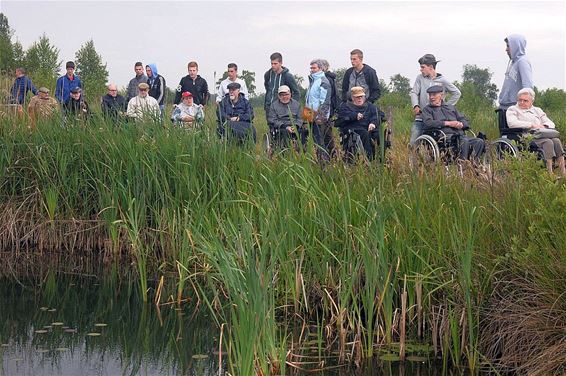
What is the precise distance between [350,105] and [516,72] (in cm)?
194

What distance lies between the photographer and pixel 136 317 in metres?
7.50

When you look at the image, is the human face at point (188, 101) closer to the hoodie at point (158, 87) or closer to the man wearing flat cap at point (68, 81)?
the hoodie at point (158, 87)

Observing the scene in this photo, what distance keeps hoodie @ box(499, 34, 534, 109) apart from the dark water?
5.25 meters

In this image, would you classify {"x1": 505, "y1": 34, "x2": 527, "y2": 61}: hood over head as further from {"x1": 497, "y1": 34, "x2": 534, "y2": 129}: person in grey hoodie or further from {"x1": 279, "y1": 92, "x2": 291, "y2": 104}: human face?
{"x1": 279, "y1": 92, "x2": 291, "y2": 104}: human face

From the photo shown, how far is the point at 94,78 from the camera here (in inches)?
1655

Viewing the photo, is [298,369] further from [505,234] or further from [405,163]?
[405,163]

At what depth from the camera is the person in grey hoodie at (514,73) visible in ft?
37.1

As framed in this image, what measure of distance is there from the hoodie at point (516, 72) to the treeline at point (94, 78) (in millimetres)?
2096

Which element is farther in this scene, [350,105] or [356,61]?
[356,61]

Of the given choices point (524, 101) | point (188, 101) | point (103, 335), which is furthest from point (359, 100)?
point (103, 335)

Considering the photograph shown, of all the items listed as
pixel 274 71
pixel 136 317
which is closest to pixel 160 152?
pixel 136 317

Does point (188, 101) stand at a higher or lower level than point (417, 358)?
higher

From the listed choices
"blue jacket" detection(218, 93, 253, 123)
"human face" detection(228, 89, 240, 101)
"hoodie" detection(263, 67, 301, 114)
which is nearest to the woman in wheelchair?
"blue jacket" detection(218, 93, 253, 123)

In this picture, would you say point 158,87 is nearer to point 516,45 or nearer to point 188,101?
point 188,101
